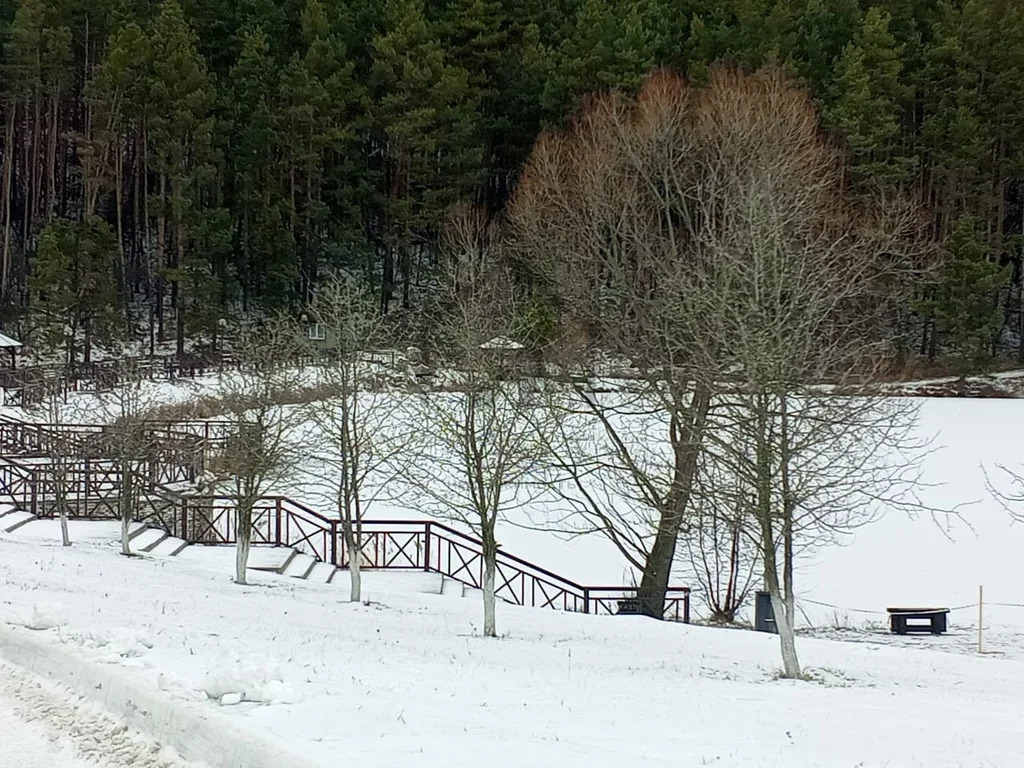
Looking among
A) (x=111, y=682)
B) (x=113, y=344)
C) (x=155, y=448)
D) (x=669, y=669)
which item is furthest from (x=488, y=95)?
(x=111, y=682)

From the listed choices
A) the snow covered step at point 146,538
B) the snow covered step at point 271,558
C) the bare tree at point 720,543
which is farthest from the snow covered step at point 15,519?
the bare tree at point 720,543

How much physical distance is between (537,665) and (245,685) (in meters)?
5.28

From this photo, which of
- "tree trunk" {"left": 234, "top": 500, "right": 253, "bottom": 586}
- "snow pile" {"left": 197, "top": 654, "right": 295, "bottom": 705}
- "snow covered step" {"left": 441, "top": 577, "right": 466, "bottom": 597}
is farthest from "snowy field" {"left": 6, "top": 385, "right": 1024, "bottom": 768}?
"tree trunk" {"left": 234, "top": 500, "right": 253, "bottom": 586}

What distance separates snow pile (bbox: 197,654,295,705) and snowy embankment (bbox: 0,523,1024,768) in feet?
0.09

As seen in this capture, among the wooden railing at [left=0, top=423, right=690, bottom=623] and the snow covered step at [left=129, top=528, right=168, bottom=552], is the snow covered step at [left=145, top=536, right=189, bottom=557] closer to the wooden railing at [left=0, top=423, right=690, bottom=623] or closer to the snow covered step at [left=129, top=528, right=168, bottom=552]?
the snow covered step at [left=129, top=528, right=168, bottom=552]

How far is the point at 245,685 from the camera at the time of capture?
6766mm

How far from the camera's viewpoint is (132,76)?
49344mm

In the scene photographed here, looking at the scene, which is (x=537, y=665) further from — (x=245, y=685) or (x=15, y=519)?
(x=15, y=519)

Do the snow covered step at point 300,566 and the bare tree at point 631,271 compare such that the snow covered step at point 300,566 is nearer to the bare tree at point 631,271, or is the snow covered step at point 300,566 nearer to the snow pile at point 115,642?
the bare tree at point 631,271

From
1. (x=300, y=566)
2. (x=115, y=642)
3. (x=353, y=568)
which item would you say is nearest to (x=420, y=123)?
(x=300, y=566)

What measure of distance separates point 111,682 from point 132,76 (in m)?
47.7

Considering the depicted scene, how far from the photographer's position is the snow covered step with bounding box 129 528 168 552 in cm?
2028

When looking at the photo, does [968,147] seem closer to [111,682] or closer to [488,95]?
[488,95]

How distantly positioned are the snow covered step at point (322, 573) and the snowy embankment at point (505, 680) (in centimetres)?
249
